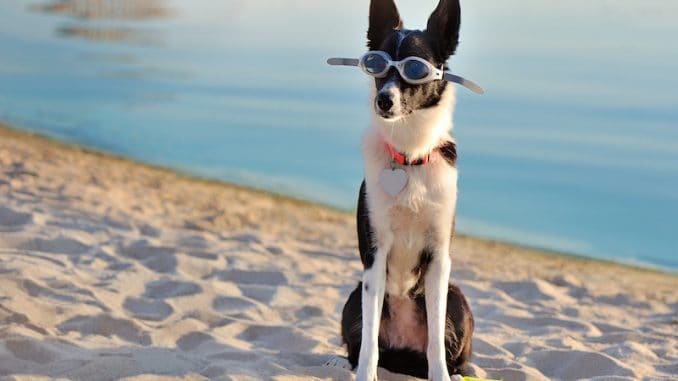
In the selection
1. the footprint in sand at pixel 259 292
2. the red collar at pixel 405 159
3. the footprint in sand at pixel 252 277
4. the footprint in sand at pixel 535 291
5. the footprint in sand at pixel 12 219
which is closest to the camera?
the red collar at pixel 405 159

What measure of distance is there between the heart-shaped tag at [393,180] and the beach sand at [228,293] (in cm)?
93

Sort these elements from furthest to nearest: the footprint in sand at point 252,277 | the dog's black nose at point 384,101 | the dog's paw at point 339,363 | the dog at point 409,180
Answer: the footprint in sand at point 252,277
the dog's paw at point 339,363
the dog at point 409,180
the dog's black nose at point 384,101

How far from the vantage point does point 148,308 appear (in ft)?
18.5

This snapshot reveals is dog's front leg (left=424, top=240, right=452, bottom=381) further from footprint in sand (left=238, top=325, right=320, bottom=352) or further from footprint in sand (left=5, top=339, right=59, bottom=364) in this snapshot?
footprint in sand (left=5, top=339, right=59, bottom=364)

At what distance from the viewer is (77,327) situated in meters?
5.06

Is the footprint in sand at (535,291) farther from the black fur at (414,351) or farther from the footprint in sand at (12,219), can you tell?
the footprint in sand at (12,219)

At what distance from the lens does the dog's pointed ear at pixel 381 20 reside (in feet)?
13.4

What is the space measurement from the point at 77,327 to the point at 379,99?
7.41 ft

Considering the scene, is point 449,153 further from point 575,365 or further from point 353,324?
point 575,365

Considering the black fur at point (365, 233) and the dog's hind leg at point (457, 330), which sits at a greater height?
the black fur at point (365, 233)

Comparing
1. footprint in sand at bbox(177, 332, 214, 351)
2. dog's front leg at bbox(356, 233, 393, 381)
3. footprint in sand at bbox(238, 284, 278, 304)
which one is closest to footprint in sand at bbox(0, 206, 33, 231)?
footprint in sand at bbox(238, 284, 278, 304)

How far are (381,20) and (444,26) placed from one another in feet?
0.95

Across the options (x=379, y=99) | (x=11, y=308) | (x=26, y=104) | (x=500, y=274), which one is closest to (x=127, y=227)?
(x=11, y=308)

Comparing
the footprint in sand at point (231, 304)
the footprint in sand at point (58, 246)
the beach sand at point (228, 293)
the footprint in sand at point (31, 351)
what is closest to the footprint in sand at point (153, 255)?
the beach sand at point (228, 293)
